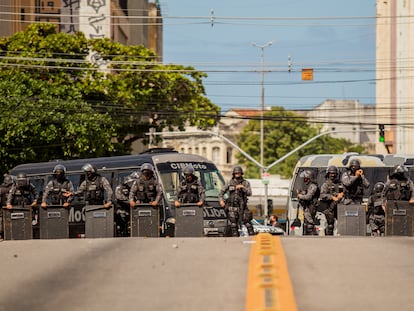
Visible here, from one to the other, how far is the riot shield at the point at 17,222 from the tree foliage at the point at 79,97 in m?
24.7

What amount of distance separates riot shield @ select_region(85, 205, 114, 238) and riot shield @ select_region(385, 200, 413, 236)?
18.8ft

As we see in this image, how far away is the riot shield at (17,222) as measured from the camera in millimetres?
21516

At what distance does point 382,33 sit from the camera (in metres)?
112

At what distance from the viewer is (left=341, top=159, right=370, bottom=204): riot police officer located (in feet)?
69.6

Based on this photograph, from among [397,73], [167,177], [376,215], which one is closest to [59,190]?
[167,177]

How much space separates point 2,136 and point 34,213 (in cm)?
Answer: 2343

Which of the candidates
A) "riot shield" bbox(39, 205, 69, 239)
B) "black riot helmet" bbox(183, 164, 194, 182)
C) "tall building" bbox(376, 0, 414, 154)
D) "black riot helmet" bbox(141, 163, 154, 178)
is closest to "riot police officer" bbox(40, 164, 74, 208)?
"riot shield" bbox(39, 205, 69, 239)

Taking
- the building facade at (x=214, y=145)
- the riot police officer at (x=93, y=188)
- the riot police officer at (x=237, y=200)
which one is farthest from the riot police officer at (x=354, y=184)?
the building facade at (x=214, y=145)

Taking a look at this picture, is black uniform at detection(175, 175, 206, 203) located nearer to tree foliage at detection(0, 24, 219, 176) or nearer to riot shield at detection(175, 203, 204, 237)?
riot shield at detection(175, 203, 204, 237)

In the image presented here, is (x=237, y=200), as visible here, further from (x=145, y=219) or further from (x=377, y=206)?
(x=377, y=206)

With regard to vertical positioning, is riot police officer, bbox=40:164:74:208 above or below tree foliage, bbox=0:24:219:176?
below

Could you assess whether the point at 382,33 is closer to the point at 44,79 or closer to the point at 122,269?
the point at 44,79

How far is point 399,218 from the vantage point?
798 inches

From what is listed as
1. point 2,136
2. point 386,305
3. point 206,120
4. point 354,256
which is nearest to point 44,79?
point 2,136
